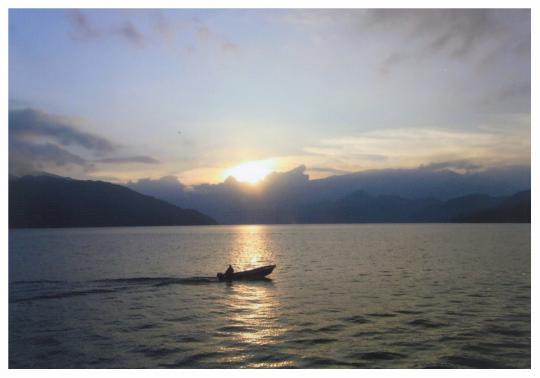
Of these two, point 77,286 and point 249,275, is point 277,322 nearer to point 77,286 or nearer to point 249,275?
point 249,275

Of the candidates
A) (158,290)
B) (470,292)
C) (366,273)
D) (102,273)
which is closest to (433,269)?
(366,273)

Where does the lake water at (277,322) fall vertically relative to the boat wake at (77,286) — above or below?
above

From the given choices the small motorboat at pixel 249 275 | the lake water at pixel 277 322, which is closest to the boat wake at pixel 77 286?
the lake water at pixel 277 322

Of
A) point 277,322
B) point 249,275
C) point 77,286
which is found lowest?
point 77,286

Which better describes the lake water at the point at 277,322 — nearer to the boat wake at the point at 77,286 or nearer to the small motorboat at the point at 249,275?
the boat wake at the point at 77,286

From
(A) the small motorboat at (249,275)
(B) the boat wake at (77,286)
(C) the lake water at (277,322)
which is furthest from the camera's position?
(A) the small motorboat at (249,275)

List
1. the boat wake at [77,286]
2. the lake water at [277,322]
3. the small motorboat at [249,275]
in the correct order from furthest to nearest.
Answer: the small motorboat at [249,275], the boat wake at [77,286], the lake water at [277,322]

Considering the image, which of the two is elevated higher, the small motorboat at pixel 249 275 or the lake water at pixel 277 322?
the lake water at pixel 277 322

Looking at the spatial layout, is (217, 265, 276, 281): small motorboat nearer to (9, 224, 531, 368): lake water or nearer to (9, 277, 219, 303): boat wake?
(9, 277, 219, 303): boat wake

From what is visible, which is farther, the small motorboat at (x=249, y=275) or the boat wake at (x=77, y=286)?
the small motorboat at (x=249, y=275)

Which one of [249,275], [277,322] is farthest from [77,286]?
[277,322]
